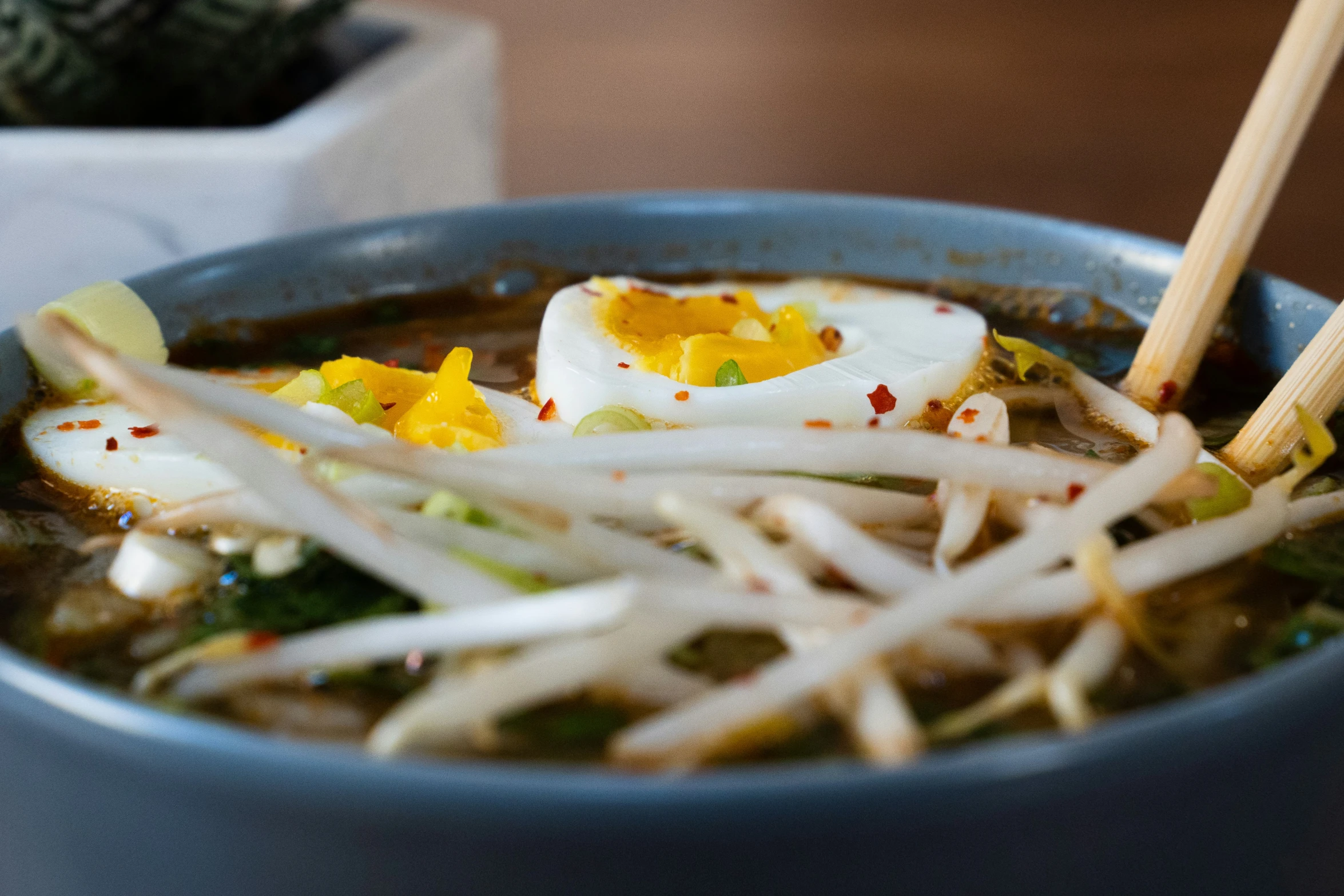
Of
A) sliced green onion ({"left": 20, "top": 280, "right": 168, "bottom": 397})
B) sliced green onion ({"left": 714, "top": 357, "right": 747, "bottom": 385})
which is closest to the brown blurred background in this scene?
sliced green onion ({"left": 714, "top": 357, "right": 747, "bottom": 385})

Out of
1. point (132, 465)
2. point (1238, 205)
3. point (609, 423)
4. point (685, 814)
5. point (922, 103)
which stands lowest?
point (922, 103)

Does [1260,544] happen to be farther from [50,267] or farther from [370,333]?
[50,267]

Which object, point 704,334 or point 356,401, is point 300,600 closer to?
point 356,401

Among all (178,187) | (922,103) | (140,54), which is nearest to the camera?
(178,187)

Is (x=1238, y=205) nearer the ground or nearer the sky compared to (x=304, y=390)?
nearer the sky

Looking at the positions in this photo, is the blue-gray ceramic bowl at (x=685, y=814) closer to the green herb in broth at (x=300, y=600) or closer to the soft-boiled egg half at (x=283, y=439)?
the green herb in broth at (x=300, y=600)

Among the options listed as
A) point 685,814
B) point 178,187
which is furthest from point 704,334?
point 178,187

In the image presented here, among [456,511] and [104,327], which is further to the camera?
[104,327]
